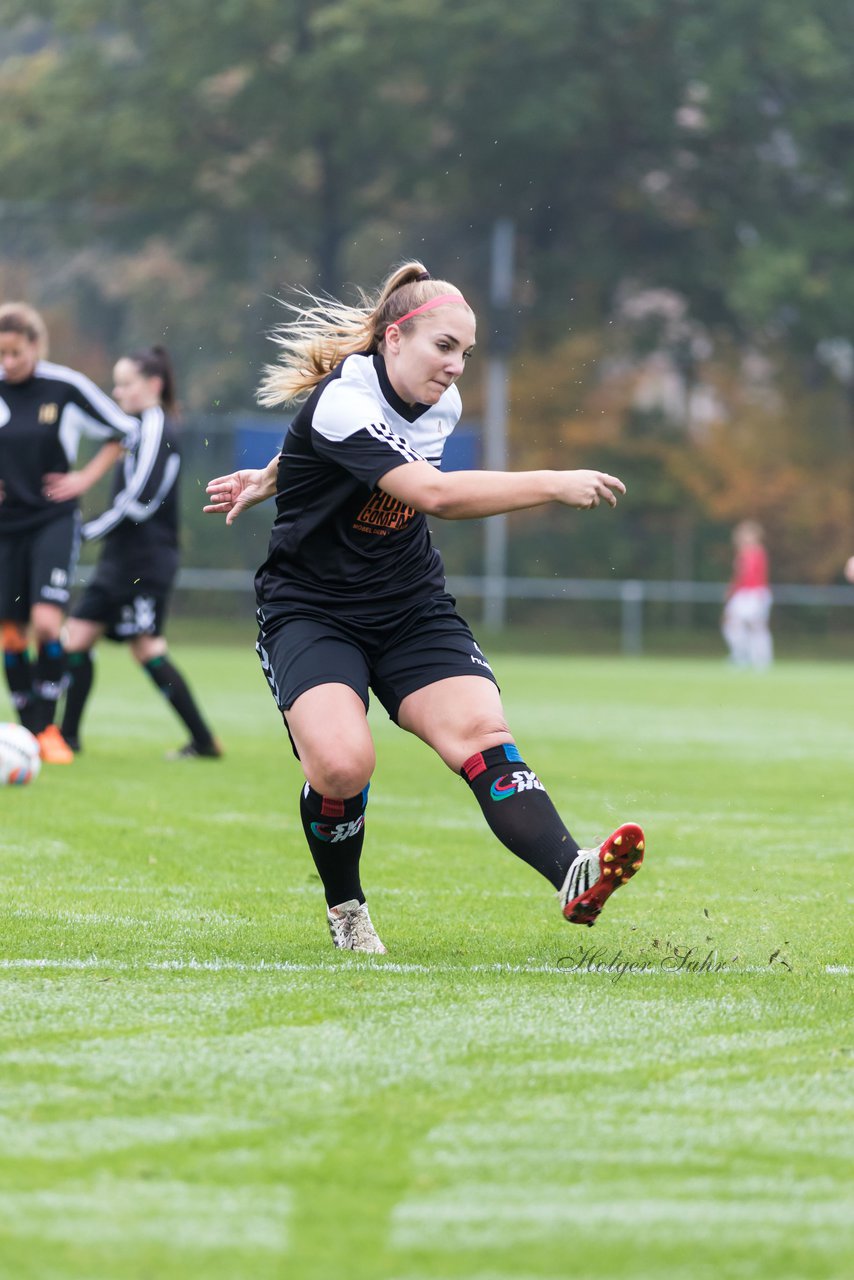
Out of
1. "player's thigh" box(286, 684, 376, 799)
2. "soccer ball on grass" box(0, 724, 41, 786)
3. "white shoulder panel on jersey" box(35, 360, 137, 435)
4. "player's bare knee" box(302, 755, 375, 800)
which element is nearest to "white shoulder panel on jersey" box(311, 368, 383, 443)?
"player's thigh" box(286, 684, 376, 799)

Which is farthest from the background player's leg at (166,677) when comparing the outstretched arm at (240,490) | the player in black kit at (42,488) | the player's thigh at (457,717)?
the player's thigh at (457,717)

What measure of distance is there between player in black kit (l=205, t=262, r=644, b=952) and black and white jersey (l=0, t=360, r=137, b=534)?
14.9 ft

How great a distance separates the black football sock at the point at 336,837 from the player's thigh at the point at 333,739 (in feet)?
0.29

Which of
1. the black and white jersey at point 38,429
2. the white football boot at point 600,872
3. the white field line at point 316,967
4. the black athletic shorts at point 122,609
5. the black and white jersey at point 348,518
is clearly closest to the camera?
the white football boot at point 600,872

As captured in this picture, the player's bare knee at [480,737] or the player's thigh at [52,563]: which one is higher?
the player's thigh at [52,563]

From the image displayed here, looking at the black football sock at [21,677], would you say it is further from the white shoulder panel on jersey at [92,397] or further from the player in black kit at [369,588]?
the player in black kit at [369,588]

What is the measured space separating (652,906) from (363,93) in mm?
28650

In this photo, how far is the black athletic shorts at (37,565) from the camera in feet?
31.5

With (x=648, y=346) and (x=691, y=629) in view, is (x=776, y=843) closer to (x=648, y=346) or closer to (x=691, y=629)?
(x=691, y=629)

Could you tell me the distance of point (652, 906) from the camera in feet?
19.7

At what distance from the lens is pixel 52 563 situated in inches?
379

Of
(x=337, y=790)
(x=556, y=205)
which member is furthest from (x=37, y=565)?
(x=556, y=205)

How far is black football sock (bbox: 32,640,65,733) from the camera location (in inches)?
385

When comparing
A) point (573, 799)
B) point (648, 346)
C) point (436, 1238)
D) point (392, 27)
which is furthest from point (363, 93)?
point (436, 1238)
